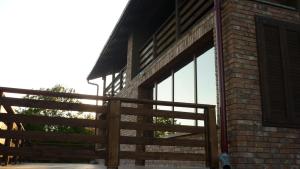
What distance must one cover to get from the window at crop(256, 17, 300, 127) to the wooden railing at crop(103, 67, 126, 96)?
9.24 metres

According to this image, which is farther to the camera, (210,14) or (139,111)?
(210,14)

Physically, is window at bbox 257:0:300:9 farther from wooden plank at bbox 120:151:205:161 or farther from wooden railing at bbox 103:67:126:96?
wooden railing at bbox 103:67:126:96

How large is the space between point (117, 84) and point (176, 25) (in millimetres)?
7792

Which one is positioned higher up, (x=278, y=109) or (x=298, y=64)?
(x=298, y=64)

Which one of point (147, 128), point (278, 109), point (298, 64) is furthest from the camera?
point (298, 64)

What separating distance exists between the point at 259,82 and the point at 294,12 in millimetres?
1759

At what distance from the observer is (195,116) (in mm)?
5480

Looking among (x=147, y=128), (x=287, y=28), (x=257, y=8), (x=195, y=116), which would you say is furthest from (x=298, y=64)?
(x=147, y=128)

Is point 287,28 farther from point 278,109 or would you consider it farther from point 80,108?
point 80,108

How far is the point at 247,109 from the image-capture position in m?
5.52

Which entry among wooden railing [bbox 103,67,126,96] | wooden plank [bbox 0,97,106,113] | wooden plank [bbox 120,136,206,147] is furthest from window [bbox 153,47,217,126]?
wooden railing [bbox 103,67,126,96]

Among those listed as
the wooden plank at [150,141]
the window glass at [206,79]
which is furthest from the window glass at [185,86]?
the wooden plank at [150,141]

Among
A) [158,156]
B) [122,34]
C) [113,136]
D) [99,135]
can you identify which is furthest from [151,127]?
[122,34]

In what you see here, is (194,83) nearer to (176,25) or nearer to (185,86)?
(185,86)
